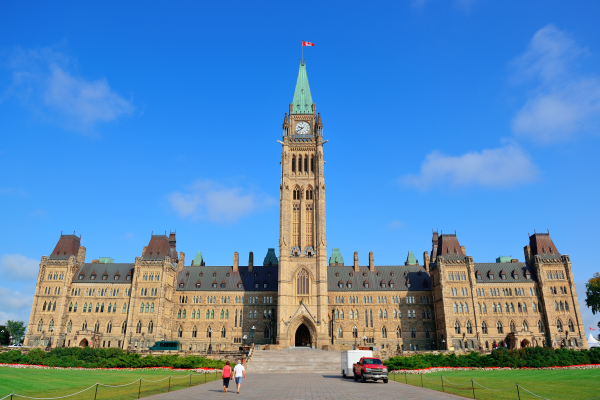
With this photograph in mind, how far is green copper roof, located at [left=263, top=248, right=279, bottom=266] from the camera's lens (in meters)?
100

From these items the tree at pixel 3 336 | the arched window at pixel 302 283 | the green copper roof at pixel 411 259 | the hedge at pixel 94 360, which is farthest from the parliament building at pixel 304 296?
the hedge at pixel 94 360

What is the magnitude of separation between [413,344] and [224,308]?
3854cm

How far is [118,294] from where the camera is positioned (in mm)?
Answer: 84938

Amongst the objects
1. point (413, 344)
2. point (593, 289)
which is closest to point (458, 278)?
point (413, 344)

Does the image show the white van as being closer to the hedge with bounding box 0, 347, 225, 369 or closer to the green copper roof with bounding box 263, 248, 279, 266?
the hedge with bounding box 0, 347, 225, 369

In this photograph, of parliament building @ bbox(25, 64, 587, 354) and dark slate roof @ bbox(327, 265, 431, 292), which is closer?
parliament building @ bbox(25, 64, 587, 354)

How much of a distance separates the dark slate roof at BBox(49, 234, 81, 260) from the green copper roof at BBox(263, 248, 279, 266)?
3983 centimetres

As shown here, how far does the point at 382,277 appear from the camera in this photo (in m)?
92.9

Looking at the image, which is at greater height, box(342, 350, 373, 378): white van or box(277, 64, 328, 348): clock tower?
box(277, 64, 328, 348): clock tower

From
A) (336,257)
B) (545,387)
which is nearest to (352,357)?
(545,387)

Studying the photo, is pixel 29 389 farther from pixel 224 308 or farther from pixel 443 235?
pixel 443 235

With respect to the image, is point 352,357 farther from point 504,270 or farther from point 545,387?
point 504,270

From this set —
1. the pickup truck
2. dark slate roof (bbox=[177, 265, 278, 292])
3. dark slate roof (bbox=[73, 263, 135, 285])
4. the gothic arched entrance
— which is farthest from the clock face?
the pickup truck

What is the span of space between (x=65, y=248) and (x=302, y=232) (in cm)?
4799
